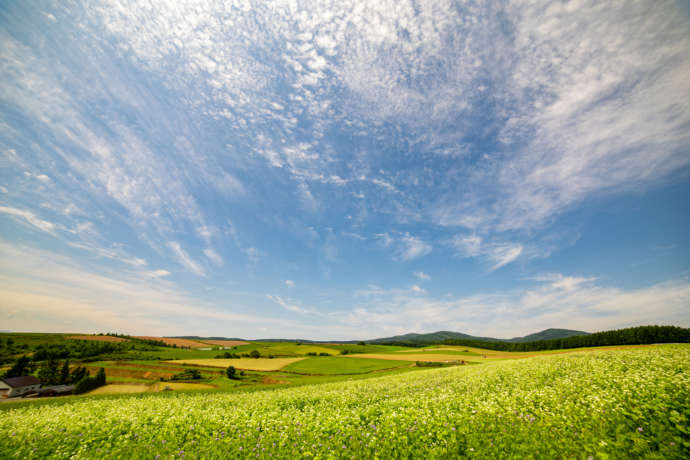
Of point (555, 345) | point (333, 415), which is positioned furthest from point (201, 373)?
point (555, 345)

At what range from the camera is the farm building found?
7662cm

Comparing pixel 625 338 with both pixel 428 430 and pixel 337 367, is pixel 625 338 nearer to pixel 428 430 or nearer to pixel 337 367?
pixel 337 367

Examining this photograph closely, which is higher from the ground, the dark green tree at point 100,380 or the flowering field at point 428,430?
the flowering field at point 428,430

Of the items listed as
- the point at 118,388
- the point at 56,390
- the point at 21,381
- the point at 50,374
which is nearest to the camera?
the point at 118,388

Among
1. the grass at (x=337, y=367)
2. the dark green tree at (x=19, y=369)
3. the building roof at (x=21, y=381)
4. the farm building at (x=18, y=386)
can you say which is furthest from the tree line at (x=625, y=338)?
the dark green tree at (x=19, y=369)

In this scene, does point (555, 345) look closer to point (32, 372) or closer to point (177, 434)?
point (177, 434)

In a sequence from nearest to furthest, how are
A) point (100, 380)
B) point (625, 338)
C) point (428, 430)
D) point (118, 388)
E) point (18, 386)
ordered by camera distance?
point (428, 430) → point (118, 388) → point (100, 380) → point (18, 386) → point (625, 338)

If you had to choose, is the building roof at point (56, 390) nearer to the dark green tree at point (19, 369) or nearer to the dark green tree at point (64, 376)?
the dark green tree at point (64, 376)

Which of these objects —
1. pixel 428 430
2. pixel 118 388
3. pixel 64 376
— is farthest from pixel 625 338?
pixel 64 376

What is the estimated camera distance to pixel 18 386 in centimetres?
7919

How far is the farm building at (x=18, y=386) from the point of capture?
76.6 meters

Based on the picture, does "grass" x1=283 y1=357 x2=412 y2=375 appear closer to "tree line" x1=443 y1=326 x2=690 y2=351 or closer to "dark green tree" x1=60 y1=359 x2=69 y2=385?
"dark green tree" x1=60 y1=359 x2=69 y2=385

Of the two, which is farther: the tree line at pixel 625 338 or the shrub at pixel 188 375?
the tree line at pixel 625 338

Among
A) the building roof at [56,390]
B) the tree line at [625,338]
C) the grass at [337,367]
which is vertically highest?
the tree line at [625,338]
